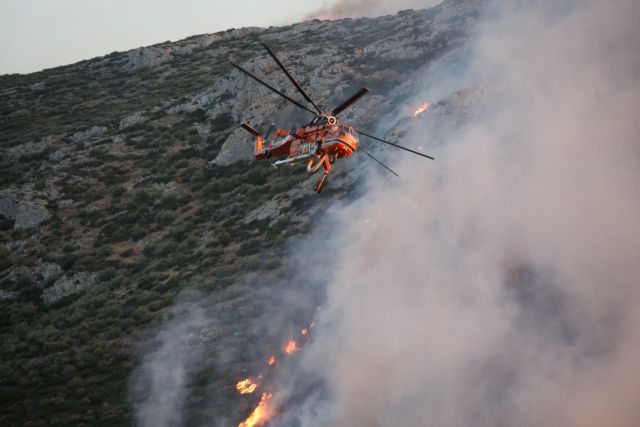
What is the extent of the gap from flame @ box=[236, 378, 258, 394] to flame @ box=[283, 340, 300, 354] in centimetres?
225

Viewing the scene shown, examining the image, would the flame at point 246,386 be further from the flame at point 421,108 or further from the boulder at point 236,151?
the boulder at point 236,151

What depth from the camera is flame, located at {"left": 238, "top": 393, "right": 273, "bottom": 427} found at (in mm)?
25359

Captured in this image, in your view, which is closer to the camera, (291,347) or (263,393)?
(263,393)

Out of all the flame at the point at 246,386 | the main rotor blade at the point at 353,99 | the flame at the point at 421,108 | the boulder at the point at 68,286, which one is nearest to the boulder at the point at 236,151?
the flame at the point at 421,108

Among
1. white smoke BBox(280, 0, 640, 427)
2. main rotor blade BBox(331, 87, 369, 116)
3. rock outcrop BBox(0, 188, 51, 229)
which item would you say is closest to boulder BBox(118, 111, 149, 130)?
rock outcrop BBox(0, 188, 51, 229)

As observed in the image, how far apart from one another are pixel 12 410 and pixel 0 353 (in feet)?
21.8

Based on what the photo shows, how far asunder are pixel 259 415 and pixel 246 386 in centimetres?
194

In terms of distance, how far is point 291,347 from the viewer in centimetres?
2939

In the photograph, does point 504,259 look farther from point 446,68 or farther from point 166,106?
point 166,106

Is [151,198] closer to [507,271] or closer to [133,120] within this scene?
[133,120]

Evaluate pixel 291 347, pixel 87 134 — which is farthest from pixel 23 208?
pixel 291 347

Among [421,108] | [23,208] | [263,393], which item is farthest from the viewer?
[23,208]

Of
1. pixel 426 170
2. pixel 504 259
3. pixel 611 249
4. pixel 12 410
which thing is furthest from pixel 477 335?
pixel 12 410

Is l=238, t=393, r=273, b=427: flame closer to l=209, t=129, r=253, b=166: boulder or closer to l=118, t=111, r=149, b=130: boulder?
l=209, t=129, r=253, b=166: boulder
